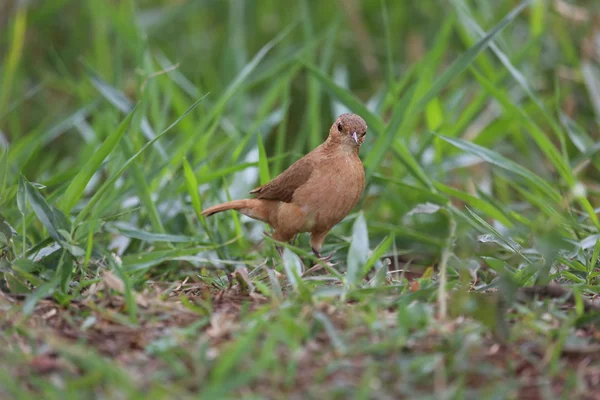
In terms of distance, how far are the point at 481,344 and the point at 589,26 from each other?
3941 millimetres

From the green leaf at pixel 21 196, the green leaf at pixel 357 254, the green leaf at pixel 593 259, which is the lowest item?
the green leaf at pixel 593 259

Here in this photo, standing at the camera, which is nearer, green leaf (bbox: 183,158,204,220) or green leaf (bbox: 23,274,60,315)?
green leaf (bbox: 23,274,60,315)

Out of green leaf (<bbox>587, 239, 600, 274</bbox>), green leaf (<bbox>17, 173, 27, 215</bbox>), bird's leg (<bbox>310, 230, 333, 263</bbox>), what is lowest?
green leaf (<bbox>587, 239, 600, 274</bbox>)

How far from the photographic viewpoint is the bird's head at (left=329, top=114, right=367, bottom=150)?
3.72 m

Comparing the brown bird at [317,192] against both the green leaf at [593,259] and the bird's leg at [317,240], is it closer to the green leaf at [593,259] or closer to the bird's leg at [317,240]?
the bird's leg at [317,240]

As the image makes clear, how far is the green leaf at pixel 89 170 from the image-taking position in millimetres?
3441

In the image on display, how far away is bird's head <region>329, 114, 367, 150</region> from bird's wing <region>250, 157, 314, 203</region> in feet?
0.58

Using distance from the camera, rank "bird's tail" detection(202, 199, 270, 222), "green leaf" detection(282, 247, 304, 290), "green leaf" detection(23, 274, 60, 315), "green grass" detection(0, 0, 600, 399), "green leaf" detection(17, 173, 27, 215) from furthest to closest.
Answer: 1. "bird's tail" detection(202, 199, 270, 222)
2. "green leaf" detection(17, 173, 27, 215)
3. "green leaf" detection(282, 247, 304, 290)
4. "green leaf" detection(23, 274, 60, 315)
5. "green grass" detection(0, 0, 600, 399)

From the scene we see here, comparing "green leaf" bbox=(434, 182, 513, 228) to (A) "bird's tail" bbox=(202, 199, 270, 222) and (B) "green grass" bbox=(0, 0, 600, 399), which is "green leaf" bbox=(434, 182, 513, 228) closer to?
(B) "green grass" bbox=(0, 0, 600, 399)

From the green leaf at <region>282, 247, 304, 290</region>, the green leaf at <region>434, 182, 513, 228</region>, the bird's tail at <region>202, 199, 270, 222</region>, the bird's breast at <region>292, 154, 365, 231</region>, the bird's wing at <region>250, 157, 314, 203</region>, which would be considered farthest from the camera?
the green leaf at <region>434, 182, 513, 228</region>

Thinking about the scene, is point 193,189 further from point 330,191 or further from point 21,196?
Result: point 21,196

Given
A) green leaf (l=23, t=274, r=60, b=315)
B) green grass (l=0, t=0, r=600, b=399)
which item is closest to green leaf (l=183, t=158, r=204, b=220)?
green grass (l=0, t=0, r=600, b=399)

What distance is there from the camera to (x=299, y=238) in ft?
13.6

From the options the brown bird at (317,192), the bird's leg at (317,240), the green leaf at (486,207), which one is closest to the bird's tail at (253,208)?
the brown bird at (317,192)
